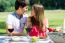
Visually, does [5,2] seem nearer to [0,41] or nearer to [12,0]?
[12,0]

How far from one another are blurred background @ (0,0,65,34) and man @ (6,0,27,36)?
0.33 feet

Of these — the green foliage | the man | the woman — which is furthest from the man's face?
the green foliage

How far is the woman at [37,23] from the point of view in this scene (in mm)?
3367

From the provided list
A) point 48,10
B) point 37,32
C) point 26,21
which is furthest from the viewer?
point 48,10

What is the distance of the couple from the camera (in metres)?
3.39

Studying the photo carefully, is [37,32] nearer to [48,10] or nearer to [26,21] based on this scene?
[26,21]

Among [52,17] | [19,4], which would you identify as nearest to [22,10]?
[19,4]

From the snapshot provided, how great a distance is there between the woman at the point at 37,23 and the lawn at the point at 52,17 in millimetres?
135

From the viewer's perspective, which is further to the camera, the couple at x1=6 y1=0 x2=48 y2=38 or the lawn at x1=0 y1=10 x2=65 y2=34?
the lawn at x1=0 y1=10 x2=65 y2=34

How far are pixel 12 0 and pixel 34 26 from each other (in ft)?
1.88

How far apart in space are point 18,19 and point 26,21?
13 cm

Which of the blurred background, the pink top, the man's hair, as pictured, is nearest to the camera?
the pink top

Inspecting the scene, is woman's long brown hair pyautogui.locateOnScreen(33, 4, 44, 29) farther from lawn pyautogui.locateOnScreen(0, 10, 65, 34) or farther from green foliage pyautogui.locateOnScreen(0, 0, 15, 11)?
green foliage pyautogui.locateOnScreen(0, 0, 15, 11)

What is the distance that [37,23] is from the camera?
136 inches
